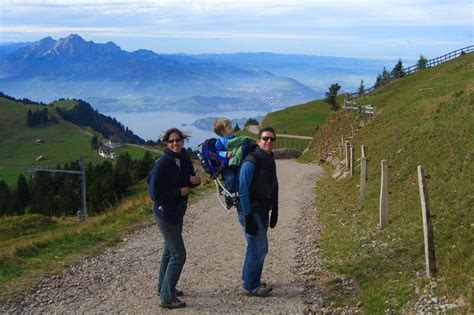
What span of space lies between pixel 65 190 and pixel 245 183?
272ft

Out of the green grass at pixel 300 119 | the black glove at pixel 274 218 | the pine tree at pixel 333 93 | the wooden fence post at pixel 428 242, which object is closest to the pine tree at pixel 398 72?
the pine tree at pixel 333 93

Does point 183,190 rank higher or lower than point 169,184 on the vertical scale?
lower

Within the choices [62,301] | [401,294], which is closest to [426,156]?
[401,294]

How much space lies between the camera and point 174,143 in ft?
27.2

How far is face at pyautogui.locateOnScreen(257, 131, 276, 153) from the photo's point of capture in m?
8.37

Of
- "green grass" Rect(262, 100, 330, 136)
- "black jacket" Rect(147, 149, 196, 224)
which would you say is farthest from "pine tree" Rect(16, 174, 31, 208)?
"black jacket" Rect(147, 149, 196, 224)

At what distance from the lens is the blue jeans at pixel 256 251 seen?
28.1ft

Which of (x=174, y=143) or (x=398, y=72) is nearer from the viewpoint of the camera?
(x=174, y=143)

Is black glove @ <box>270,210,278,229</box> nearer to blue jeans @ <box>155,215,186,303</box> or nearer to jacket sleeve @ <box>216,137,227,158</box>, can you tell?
jacket sleeve @ <box>216,137,227,158</box>

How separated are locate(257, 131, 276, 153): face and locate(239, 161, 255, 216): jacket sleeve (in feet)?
1.28

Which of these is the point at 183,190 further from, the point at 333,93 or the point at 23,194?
the point at 23,194

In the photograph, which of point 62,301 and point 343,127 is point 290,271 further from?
point 343,127

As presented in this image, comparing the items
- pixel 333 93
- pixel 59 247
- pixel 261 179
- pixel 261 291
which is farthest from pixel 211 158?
pixel 333 93

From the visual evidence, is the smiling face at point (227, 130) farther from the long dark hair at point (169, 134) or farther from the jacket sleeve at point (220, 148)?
the long dark hair at point (169, 134)
